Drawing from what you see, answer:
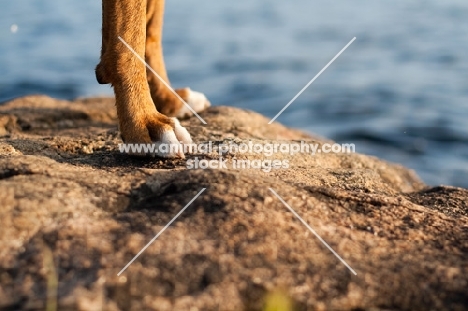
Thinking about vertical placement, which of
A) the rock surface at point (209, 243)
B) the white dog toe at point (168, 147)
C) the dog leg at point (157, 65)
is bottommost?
the rock surface at point (209, 243)

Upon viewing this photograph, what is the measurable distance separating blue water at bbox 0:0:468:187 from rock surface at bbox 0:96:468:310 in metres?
4.62

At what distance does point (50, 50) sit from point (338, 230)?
12673 mm

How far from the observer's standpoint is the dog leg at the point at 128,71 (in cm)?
386

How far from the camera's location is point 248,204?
2.75m

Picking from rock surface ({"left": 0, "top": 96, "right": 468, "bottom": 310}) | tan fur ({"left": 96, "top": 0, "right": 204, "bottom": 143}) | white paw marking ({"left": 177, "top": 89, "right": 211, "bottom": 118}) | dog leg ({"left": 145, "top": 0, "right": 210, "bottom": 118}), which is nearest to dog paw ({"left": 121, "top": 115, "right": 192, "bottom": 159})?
tan fur ({"left": 96, "top": 0, "right": 204, "bottom": 143})

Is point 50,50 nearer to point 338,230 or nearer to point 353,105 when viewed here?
point 353,105

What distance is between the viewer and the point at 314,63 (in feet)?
44.3

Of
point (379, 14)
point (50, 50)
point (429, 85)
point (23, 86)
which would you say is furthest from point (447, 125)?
point (379, 14)

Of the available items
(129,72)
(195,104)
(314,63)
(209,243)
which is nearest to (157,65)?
(195,104)

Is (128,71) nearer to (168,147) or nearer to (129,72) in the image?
(129,72)

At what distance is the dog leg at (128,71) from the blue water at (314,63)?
363 centimetres

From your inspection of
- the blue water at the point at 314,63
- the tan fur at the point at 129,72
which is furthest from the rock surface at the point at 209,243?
the blue water at the point at 314,63

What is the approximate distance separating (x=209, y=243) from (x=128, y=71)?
5.55ft

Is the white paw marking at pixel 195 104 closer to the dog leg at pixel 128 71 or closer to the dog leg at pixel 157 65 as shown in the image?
the dog leg at pixel 157 65
